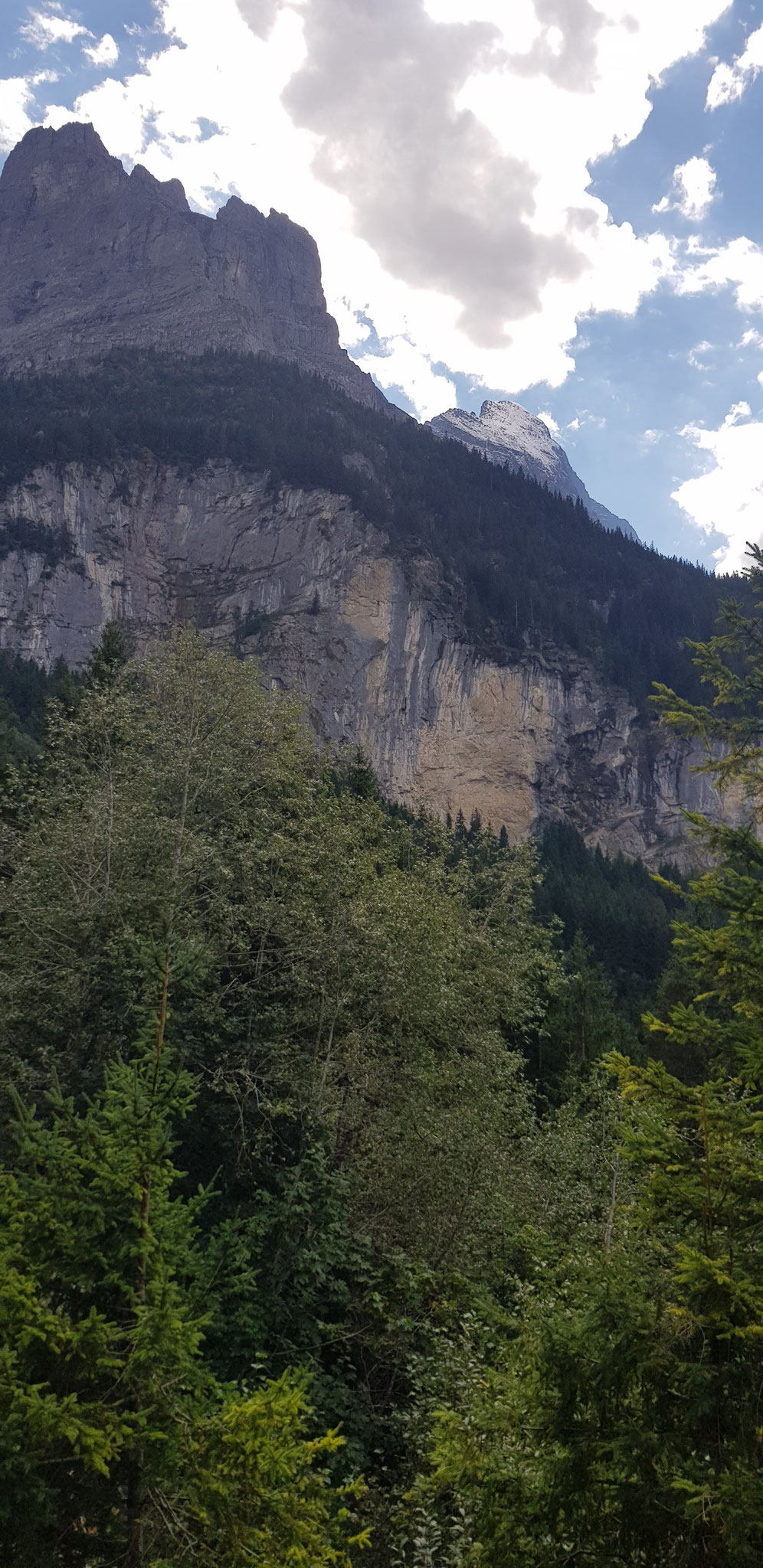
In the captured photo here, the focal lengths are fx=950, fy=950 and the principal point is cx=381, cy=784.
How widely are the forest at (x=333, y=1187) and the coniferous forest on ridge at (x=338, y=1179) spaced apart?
0.05m

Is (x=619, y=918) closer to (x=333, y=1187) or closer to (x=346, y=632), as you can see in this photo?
(x=333, y=1187)

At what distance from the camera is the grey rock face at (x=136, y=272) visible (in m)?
160

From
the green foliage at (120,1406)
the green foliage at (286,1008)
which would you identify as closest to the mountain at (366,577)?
the green foliage at (286,1008)

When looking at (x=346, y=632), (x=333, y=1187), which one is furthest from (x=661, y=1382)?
(x=346, y=632)

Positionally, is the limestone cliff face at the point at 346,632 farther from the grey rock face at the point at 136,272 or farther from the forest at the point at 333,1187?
the forest at the point at 333,1187

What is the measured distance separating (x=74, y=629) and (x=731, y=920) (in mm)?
101491

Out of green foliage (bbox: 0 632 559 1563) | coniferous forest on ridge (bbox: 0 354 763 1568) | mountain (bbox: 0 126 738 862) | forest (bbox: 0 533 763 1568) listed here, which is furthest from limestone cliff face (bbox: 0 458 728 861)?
forest (bbox: 0 533 763 1568)

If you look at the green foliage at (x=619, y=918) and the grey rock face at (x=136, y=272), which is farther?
the grey rock face at (x=136, y=272)

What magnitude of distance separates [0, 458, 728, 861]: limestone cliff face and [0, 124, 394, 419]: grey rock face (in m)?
52.3

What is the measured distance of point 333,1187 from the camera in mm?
13359

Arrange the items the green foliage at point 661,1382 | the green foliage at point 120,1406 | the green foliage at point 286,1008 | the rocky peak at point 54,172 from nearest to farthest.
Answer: the green foliage at point 661,1382 → the green foliage at point 120,1406 → the green foliage at point 286,1008 → the rocky peak at point 54,172

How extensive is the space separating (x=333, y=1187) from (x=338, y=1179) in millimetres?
144

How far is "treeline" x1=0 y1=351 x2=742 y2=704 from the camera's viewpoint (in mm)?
112688

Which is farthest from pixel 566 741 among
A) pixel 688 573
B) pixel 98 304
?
pixel 98 304
